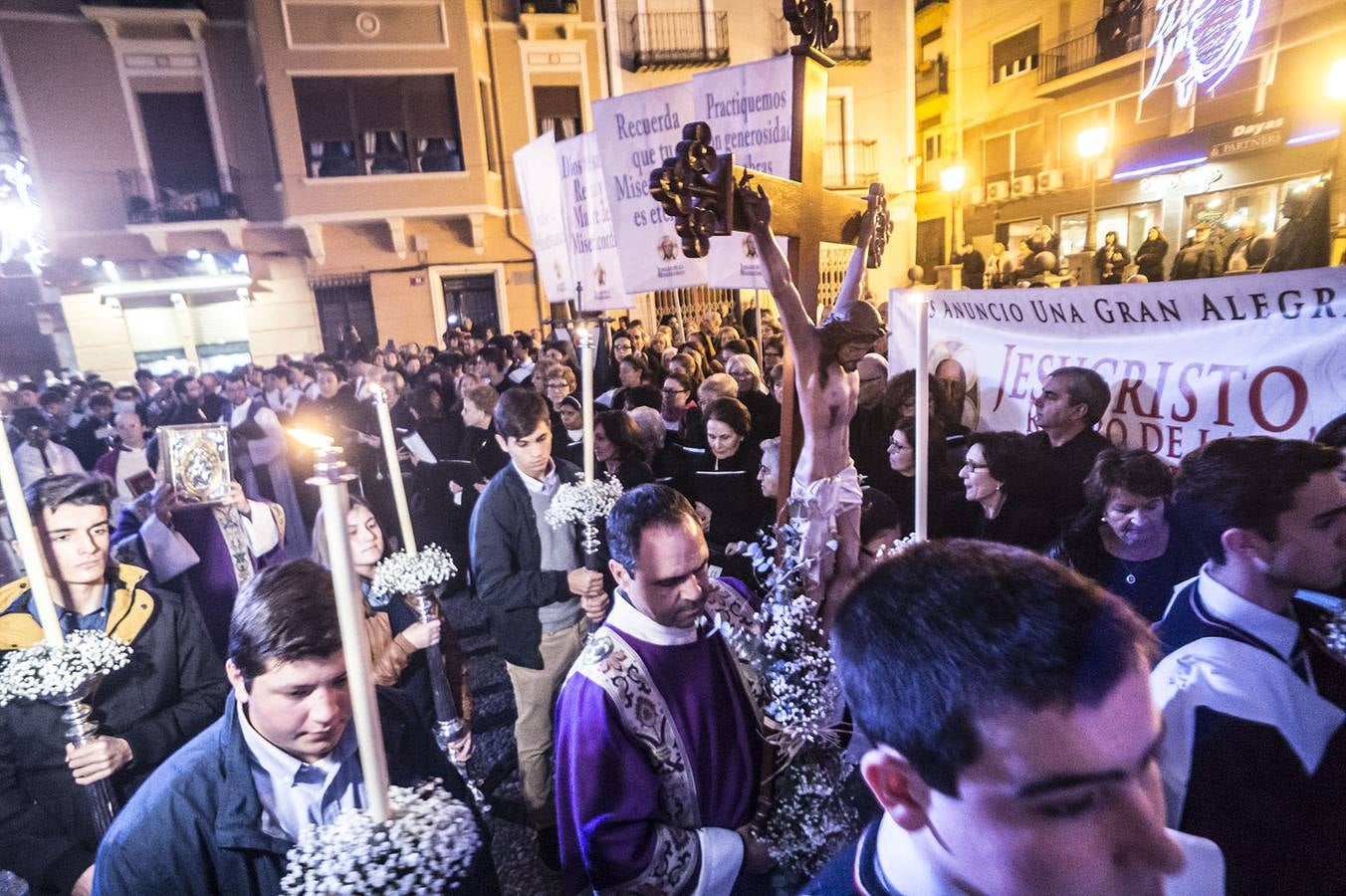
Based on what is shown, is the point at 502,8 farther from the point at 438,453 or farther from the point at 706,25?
the point at 438,453

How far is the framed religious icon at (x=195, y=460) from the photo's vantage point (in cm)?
348

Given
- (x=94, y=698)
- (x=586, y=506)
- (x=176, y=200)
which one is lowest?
(x=94, y=698)

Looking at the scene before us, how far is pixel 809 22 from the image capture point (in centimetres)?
205

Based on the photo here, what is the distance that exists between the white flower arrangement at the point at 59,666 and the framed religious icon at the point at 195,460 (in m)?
1.99

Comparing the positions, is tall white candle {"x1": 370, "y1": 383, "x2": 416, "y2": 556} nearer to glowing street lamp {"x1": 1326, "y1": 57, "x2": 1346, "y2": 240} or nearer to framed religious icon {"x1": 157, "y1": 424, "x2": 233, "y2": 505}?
framed religious icon {"x1": 157, "y1": 424, "x2": 233, "y2": 505}

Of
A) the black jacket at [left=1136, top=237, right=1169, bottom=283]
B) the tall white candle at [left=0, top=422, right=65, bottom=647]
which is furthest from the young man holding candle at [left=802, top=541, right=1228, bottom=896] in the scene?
the black jacket at [left=1136, top=237, right=1169, bottom=283]

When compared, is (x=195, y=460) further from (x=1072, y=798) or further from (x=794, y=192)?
(x=1072, y=798)

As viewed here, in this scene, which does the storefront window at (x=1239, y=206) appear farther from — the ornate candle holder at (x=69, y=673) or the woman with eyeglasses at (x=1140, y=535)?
the ornate candle holder at (x=69, y=673)

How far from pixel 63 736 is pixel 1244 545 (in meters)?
3.34

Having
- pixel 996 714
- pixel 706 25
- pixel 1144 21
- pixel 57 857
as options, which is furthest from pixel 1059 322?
pixel 1144 21

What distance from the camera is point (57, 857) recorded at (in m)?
2.14

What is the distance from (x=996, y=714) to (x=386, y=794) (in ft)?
2.69

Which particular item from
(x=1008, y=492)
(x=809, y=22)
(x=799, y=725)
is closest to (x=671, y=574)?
(x=799, y=725)

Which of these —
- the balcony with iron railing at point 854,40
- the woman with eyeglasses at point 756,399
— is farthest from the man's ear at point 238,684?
the balcony with iron railing at point 854,40
